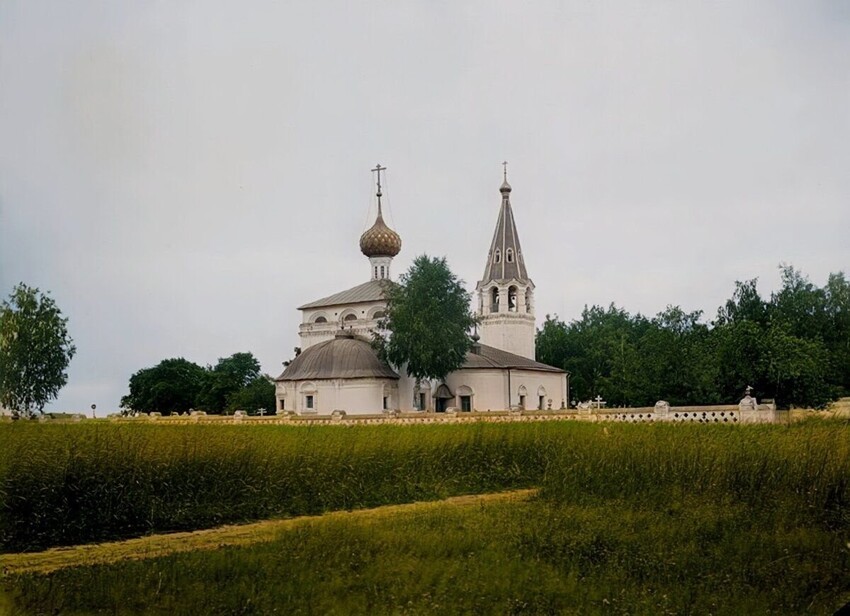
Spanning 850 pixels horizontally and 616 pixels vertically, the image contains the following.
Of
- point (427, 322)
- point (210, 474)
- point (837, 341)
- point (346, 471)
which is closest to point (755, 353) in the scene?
point (837, 341)

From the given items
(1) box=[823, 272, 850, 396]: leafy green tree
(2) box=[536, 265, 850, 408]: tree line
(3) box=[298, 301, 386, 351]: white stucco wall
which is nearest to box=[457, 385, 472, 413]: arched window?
(3) box=[298, 301, 386, 351]: white stucco wall

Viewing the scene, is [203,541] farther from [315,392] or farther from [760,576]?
[315,392]

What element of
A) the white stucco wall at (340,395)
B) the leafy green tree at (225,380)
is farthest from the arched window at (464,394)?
the leafy green tree at (225,380)

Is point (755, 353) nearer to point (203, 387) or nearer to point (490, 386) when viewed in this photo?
point (490, 386)

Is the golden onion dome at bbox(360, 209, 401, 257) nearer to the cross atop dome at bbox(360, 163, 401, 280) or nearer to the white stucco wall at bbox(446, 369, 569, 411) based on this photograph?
the cross atop dome at bbox(360, 163, 401, 280)

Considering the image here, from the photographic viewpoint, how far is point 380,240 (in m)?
36.5

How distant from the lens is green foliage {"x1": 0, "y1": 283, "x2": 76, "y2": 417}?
6734 millimetres

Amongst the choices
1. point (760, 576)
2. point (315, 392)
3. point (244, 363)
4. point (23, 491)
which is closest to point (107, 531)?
point (23, 491)

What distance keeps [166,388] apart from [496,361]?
12.8 meters

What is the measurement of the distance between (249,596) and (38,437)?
372 cm

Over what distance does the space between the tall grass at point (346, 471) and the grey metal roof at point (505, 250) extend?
25.8 metres

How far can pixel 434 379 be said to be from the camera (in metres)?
32.6

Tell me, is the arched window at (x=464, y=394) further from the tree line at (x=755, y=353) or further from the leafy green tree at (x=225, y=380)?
the leafy green tree at (x=225, y=380)

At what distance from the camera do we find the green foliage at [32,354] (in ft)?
22.1
